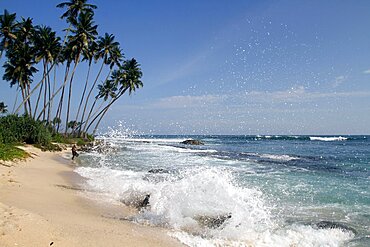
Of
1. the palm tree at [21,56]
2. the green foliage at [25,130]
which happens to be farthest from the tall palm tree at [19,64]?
the green foliage at [25,130]

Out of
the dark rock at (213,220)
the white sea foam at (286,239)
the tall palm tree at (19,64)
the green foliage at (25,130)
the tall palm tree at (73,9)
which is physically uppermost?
the tall palm tree at (73,9)

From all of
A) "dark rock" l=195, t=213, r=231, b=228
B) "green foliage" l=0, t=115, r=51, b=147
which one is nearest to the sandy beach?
"dark rock" l=195, t=213, r=231, b=228

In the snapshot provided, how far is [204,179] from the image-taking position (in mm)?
10906

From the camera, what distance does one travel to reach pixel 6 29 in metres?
34.9

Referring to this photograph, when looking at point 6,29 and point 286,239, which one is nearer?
point 286,239

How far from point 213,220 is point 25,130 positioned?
26.9 metres

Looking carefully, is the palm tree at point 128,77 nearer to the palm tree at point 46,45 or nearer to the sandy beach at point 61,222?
the palm tree at point 46,45

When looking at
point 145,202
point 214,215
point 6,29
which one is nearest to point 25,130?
point 6,29

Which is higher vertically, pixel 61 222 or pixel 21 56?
pixel 21 56

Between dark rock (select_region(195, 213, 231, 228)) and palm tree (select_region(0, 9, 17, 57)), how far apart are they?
36.5m

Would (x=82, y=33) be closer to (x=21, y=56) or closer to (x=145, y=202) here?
(x=21, y=56)

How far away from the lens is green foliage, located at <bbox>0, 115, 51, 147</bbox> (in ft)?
91.8

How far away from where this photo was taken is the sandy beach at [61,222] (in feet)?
17.0

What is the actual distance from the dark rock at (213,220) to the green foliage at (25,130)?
24.6 m
